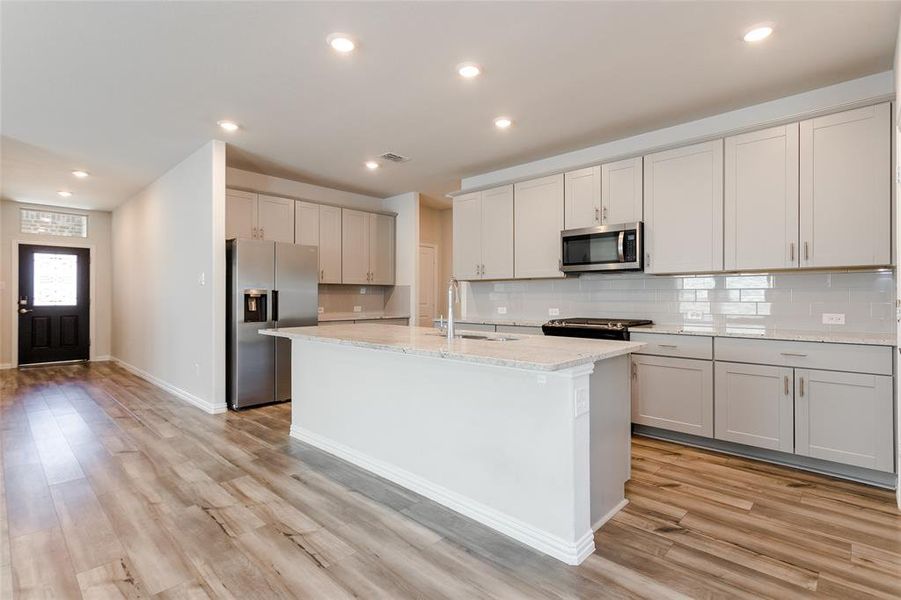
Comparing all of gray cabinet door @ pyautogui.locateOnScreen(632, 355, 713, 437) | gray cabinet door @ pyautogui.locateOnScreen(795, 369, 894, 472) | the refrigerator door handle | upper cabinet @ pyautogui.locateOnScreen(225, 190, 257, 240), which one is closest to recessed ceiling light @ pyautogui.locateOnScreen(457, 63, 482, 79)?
gray cabinet door @ pyautogui.locateOnScreen(632, 355, 713, 437)

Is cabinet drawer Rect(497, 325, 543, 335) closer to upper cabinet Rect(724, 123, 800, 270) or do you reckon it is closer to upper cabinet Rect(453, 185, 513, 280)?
upper cabinet Rect(453, 185, 513, 280)

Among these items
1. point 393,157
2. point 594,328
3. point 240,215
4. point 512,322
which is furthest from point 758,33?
point 240,215

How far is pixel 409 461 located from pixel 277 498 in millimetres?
754

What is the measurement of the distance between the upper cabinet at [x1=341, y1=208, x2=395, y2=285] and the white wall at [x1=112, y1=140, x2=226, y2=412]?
5.93ft

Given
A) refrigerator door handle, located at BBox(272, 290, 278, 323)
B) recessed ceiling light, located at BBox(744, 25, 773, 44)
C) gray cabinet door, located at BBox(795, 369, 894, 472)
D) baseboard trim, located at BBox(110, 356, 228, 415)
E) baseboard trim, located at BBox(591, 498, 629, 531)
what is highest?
recessed ceiling light, located at BBox(744, 25, 773, 44)

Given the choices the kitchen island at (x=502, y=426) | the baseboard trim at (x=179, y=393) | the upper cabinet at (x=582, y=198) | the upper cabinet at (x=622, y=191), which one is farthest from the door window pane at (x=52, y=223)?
the upper cabinet at (x=622, y=191)

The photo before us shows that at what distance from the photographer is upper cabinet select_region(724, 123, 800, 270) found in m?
3.16

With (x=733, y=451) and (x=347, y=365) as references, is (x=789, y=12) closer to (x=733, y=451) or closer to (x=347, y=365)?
(x=733, y=451)

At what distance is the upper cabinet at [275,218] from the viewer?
523cm

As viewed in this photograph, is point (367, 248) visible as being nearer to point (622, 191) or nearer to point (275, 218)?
point (275, 218)

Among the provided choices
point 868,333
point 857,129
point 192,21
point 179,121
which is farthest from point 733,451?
point 179,121

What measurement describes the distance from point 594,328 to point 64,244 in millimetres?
8296

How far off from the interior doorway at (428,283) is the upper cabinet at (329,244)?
1417 mm

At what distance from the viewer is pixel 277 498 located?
2539 mm
